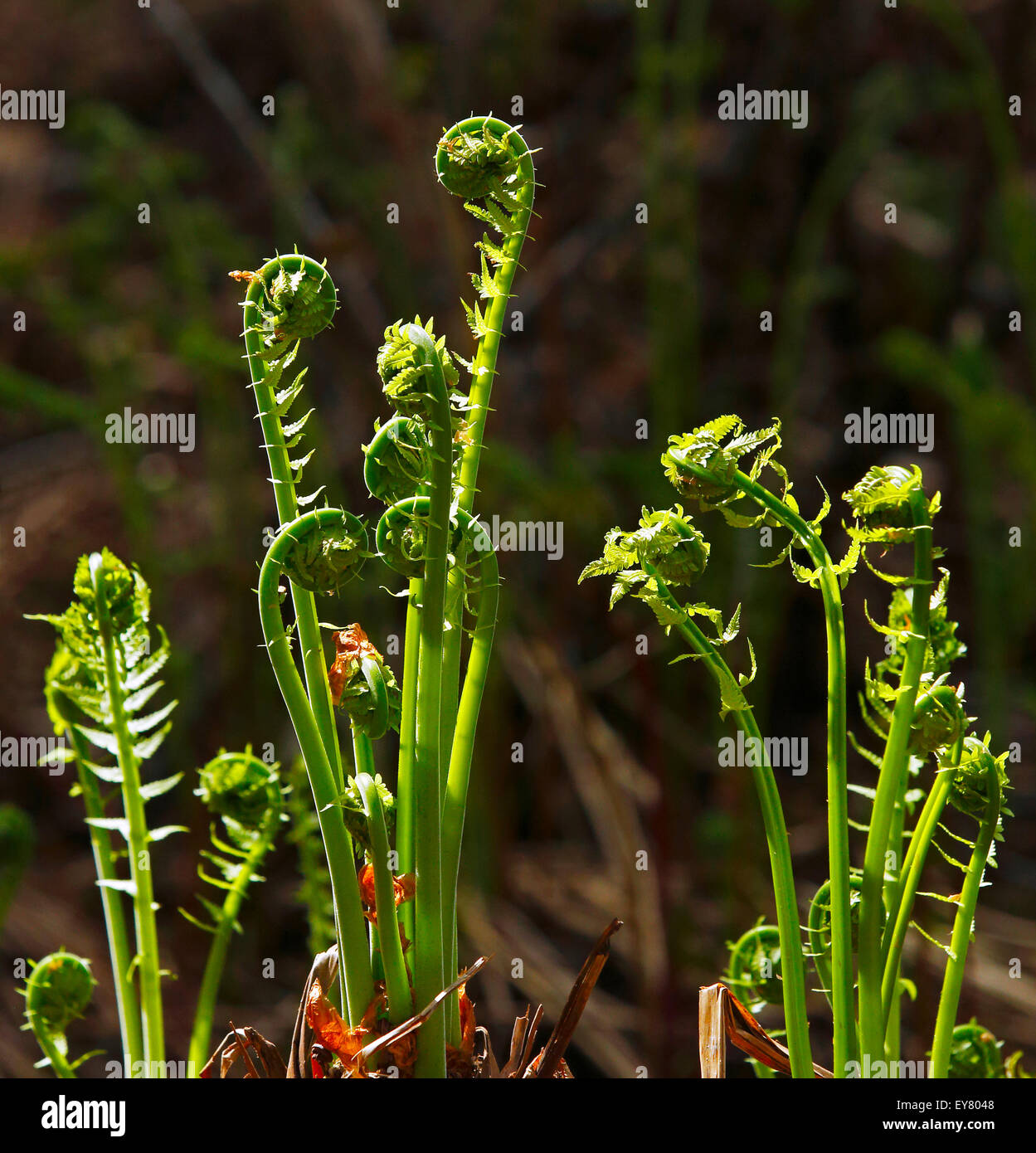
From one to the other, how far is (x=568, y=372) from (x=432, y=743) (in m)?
2.04

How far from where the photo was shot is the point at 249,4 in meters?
2.68

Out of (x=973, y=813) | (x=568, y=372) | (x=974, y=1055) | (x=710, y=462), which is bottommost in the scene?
(x=974, y=1055)

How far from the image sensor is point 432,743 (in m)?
0.36

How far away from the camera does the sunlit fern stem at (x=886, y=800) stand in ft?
1.17

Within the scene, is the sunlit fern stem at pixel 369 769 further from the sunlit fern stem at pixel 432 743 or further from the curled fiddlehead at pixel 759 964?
the curled fiddlehead at pixel 759 964

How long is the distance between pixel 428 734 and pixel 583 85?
242cm

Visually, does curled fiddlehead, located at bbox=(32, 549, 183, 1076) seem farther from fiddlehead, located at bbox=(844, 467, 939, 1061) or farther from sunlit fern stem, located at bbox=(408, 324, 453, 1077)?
fiddlehead, located at bbox=(844, 467, 939, 1061)

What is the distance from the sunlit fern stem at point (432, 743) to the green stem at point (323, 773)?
19 millimetres

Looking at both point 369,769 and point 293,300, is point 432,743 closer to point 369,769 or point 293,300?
point 369,769

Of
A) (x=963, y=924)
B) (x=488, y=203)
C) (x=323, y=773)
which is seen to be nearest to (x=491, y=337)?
(x=488, y=203)

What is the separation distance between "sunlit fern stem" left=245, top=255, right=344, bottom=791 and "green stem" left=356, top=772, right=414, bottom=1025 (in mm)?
21

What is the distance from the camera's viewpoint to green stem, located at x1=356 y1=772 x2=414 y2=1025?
36 cm

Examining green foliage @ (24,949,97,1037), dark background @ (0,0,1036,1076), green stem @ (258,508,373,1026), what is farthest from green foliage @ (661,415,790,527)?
dark background @ (0,0,1036,1076)

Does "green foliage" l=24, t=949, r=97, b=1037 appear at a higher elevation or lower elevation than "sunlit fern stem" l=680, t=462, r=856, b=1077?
lower
